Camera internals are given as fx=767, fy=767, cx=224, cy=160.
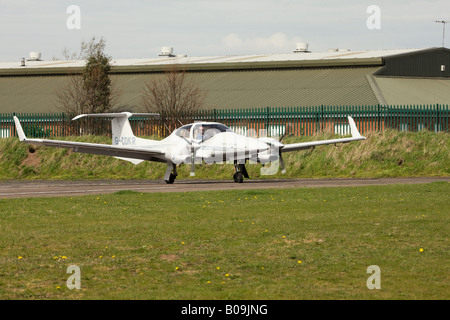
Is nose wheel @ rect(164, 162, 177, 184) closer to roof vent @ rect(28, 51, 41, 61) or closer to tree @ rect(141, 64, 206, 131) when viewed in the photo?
tree @ rect(141, 64, 206, 131)

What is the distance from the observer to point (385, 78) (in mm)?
57125

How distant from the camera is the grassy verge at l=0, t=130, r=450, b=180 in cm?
3338

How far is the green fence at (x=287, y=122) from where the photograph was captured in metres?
39.3

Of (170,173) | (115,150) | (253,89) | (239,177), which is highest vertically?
(253,89)

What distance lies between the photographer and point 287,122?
139ft

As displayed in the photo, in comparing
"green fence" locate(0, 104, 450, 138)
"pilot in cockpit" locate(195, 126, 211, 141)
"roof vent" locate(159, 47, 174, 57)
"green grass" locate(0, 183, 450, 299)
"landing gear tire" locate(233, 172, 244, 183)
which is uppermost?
"roof vent" locate(159, 47, 174, 57)

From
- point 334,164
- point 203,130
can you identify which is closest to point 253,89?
point 334,164

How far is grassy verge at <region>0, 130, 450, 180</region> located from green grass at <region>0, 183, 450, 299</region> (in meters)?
12.8

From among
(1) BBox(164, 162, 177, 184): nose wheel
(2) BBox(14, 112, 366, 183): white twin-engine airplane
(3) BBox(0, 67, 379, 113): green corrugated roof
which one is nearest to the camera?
(2) BBox(14, 112, 366, 183): white twin-engine airplane

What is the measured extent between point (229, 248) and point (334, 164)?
72.4ft

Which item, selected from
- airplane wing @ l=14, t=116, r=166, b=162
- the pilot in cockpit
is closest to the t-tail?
airplane wing @ l=14, t=116, r=166, b=162

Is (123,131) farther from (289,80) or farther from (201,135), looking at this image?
(289,80)
